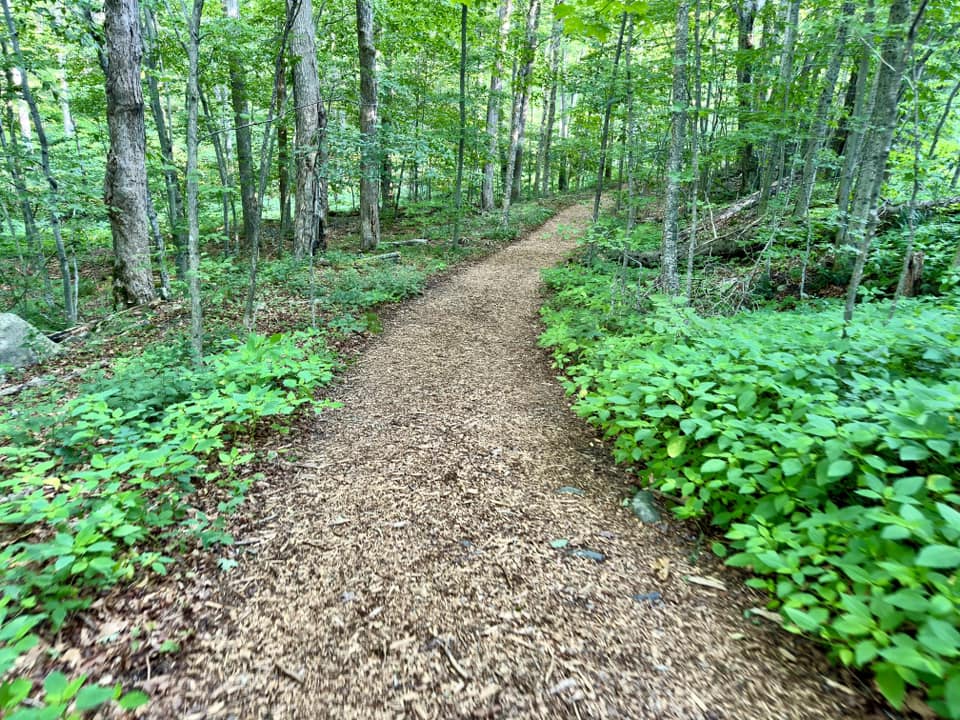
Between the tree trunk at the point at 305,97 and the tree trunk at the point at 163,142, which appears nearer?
the tree trunk at the point at 305,97

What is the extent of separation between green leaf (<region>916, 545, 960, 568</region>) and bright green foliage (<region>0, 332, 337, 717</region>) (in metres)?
2.86

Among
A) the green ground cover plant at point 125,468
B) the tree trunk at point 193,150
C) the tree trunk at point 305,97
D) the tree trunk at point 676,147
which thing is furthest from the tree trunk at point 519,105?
the tree trunk at point 193,150

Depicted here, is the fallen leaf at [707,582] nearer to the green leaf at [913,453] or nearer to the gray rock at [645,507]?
the gray rock at [645,507]

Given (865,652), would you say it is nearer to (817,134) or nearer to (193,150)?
(193,150)

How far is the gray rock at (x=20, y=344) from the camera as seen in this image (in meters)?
5.91

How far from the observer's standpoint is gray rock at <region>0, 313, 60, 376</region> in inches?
233

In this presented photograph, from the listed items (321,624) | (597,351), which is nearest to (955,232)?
(597,351)

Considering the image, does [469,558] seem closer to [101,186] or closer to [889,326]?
[889,326]

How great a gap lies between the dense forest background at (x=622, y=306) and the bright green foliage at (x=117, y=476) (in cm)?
2

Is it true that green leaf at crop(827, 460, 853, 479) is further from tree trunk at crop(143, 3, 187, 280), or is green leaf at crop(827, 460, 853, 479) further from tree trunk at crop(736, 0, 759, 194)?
tree trunk at crop(143, 3, 187, 280)

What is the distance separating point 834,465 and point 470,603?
193 cm

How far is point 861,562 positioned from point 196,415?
462 centimetres

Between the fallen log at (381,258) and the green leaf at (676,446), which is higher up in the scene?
the fallen log at (381,258)

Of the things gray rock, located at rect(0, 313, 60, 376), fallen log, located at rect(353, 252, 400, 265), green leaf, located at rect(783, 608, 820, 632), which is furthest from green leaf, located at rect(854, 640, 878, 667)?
fallen log, located at rect(353, 252, 400, 265)
